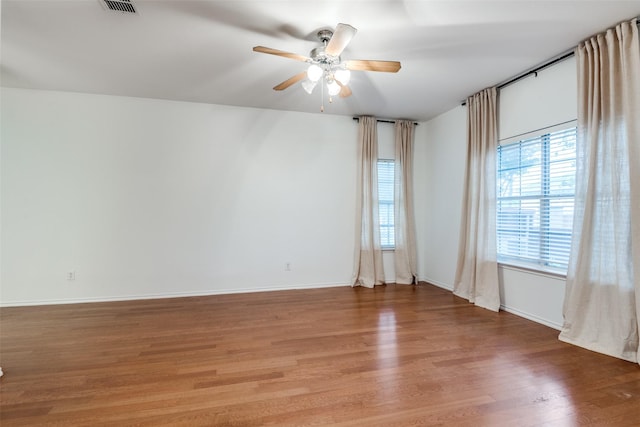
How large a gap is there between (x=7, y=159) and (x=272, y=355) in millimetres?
4199

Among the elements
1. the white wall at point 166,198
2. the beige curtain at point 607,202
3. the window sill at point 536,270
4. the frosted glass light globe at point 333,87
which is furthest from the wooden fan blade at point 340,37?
the window sill at point 536,270

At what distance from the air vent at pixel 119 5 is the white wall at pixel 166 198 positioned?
→ 195cm

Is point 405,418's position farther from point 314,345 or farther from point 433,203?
point 433,203

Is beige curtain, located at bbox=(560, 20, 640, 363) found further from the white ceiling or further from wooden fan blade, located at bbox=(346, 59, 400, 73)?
wooden fan blade, located at bbox=(346, 59, 400, 73)

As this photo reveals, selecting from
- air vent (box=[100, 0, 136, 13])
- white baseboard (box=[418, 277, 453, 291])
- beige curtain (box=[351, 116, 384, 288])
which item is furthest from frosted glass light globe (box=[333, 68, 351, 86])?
white baseboard (box=[418, 277, 453, 291])

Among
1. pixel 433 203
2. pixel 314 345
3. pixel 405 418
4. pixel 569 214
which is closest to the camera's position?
pixel 405 418

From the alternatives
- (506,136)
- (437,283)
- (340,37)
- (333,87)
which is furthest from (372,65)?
(437,283)

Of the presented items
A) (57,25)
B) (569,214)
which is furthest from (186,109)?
(569,214)

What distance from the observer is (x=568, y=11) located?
225 centimetres

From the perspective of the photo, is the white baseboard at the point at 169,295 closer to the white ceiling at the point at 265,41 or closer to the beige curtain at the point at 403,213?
the beige curtain at the point at 403,213

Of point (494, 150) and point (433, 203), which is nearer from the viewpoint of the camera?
point (494, 150)

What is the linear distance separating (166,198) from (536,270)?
15.6 feet

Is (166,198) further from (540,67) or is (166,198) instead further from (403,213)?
(540,67)

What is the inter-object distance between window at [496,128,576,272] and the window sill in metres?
0.06
